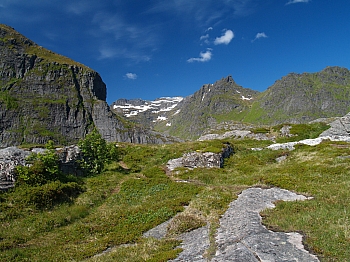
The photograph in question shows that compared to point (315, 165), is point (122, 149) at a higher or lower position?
higher

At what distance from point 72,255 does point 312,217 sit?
12656 mm

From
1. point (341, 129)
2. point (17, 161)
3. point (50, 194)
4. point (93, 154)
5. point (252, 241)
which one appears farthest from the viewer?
point (341, 129)

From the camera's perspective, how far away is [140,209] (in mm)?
20000

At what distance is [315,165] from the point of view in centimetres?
2894

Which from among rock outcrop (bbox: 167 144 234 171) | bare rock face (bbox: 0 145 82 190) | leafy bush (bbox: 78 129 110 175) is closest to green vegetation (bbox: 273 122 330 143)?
rock outcrop (bbox: 167 144 234 171)

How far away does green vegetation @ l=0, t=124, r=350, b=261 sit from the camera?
12.1 m

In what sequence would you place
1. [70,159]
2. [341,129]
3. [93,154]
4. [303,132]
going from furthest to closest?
[303,132]
[341,129]
[93,154]
[70,159]

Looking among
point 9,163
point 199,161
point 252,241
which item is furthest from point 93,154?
point 252,241

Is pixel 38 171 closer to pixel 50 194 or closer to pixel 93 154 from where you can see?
pixel 50 194

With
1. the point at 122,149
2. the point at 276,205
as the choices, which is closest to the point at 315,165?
the point at 276,205

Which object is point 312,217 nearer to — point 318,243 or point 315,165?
point 318,243

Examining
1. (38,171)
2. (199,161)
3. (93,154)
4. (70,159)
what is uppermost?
(93,154)

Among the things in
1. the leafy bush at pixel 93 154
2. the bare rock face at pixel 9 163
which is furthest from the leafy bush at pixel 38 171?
the leafy bush at pixel 93 154

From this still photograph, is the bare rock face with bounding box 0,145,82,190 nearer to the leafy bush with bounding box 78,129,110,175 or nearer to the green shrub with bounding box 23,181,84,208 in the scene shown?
the leafy bush with bounding box 78,129,110,175
